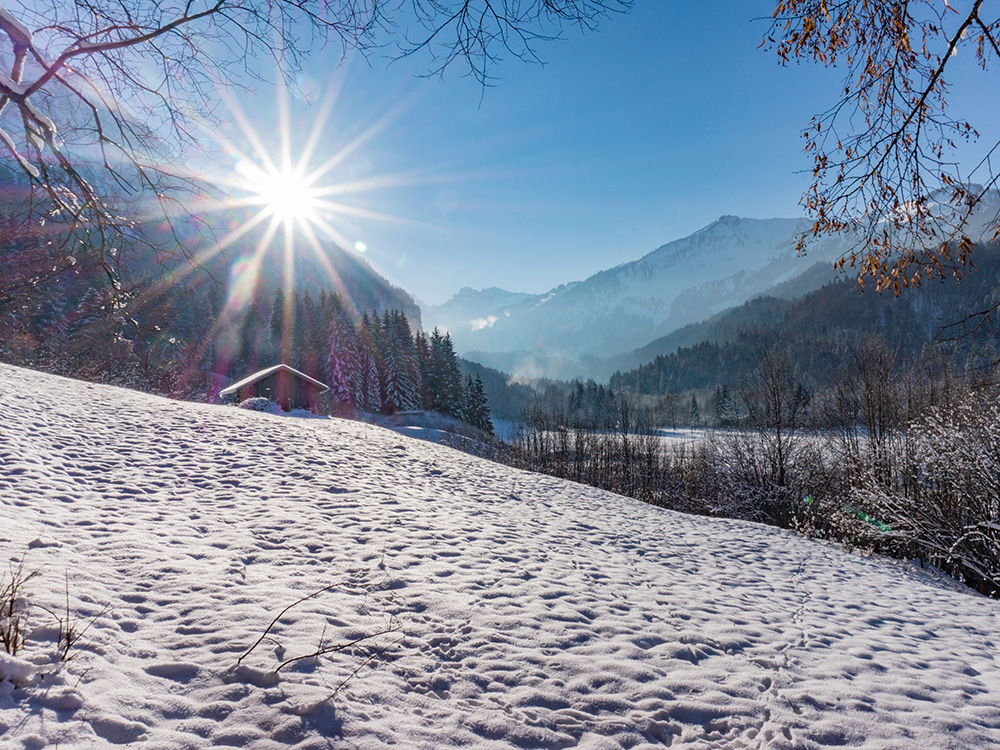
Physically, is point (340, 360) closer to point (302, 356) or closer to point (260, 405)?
point (302, 356)

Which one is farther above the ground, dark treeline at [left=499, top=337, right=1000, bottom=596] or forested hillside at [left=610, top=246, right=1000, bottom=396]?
forested hillside at [left=610, top=246, right=1000, bottom=396]

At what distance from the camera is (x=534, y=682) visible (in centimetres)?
330

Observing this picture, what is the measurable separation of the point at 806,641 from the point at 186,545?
757 cm

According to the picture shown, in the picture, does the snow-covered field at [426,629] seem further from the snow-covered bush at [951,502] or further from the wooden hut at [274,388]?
the wooden hut at [274,388]

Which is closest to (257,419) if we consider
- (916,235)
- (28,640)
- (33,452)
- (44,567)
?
(33,452)

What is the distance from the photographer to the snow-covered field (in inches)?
102

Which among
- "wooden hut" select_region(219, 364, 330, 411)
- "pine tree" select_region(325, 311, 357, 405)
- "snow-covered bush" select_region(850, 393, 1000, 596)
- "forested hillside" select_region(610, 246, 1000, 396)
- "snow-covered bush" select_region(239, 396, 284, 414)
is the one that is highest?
"forested hillside" select_region(610, 246, 1000, 396)

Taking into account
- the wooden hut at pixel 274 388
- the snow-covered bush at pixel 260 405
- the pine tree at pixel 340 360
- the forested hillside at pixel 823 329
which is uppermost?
the forested hillside at pixel 823 329

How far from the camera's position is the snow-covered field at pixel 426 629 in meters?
2.60

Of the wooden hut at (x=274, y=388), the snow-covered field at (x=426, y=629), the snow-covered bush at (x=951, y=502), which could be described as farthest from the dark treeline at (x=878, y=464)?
the wooden hut at (x=274, y=388)

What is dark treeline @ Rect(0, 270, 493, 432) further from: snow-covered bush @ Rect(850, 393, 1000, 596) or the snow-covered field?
snow-covered bush @ Rect(850, 393, 1000, 596)

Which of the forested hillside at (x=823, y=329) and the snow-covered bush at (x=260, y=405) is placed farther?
the forested hillside at (x=823, y=329)

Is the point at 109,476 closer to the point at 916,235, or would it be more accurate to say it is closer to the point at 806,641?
the point at 806,641

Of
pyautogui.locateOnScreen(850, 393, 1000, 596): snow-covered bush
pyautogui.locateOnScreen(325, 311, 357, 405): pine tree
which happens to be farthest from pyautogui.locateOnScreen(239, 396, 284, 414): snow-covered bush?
pyautogui.locateOnScreen(850, 393, 1000, 596): snow-covered bush
